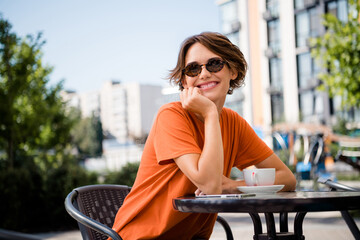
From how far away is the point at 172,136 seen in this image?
1.99 meters

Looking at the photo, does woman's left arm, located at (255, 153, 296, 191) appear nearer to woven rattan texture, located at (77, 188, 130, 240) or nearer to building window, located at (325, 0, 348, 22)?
woven rattan texture, located at (77, 188, 130, 240)

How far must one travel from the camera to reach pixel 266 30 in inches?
1580

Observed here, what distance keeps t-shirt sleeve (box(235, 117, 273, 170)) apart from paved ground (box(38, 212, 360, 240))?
141 inches

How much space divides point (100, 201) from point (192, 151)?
2.88 ft

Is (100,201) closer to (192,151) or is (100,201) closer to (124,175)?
(192,151)

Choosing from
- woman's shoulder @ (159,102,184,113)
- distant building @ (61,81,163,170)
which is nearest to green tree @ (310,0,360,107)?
woman's shoulder @ (159,102,184,113)

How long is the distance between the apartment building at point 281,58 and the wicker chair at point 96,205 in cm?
3086

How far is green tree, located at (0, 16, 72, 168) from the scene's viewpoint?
34.9 ft

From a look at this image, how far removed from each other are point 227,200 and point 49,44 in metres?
12.2

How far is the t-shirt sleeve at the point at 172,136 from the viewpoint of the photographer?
194cm

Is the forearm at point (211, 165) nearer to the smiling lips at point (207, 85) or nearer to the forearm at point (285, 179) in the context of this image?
the smiling lips at point (207, 85)

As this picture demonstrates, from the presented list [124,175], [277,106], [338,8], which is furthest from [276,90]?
[124,175]

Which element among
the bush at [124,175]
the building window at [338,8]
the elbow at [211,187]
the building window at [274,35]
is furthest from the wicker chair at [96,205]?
the building window at [274,35]

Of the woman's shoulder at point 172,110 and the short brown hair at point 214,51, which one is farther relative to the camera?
the short brown hair at point 214,51
